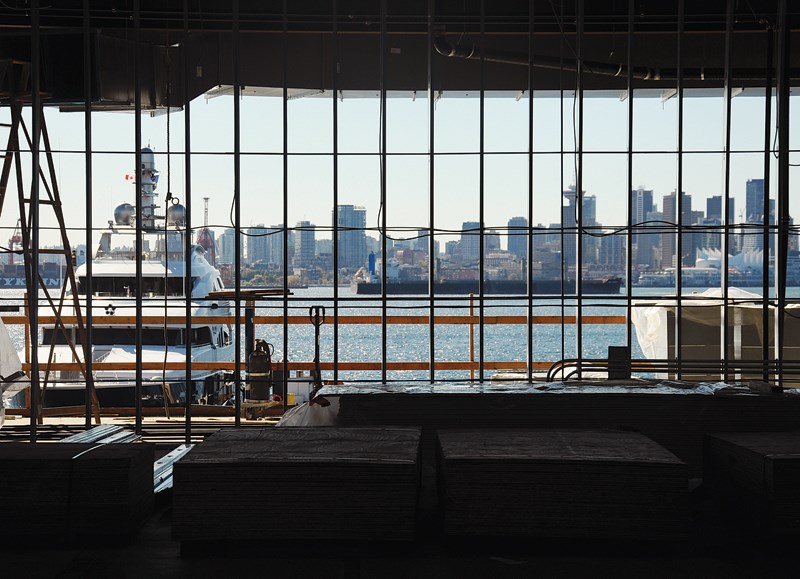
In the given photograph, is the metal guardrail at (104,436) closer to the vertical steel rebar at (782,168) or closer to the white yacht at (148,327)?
the vertical steel rebar at (782,168)

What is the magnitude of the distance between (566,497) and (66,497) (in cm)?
268

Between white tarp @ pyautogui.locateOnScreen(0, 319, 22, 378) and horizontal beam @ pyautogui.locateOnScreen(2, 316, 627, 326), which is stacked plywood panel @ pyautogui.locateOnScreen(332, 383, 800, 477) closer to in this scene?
horizontal beam @ pyautogui.locateOnScreen(2, 316, 627, 326)

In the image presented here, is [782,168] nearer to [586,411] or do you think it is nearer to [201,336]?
[586,411]

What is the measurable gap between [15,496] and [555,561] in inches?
114

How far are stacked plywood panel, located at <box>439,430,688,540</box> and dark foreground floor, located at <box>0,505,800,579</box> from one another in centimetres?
12

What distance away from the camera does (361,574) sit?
4.46 metres

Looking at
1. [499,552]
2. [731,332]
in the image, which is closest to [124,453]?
[499,552]

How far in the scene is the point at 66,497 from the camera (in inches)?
195

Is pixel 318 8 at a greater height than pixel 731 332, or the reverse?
pixel 318 8

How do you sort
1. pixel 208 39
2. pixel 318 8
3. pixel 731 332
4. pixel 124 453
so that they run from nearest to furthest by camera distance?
pixel 124 453, pixel 318 8, pixel 208 39, pixel 731 332

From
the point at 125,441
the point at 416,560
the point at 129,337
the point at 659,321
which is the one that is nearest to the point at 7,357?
the point at 125,441

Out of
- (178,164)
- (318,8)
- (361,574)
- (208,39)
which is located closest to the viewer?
(361,574)

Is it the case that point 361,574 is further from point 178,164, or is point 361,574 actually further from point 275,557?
point 178,164

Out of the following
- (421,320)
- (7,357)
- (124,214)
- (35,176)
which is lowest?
(7,357)
